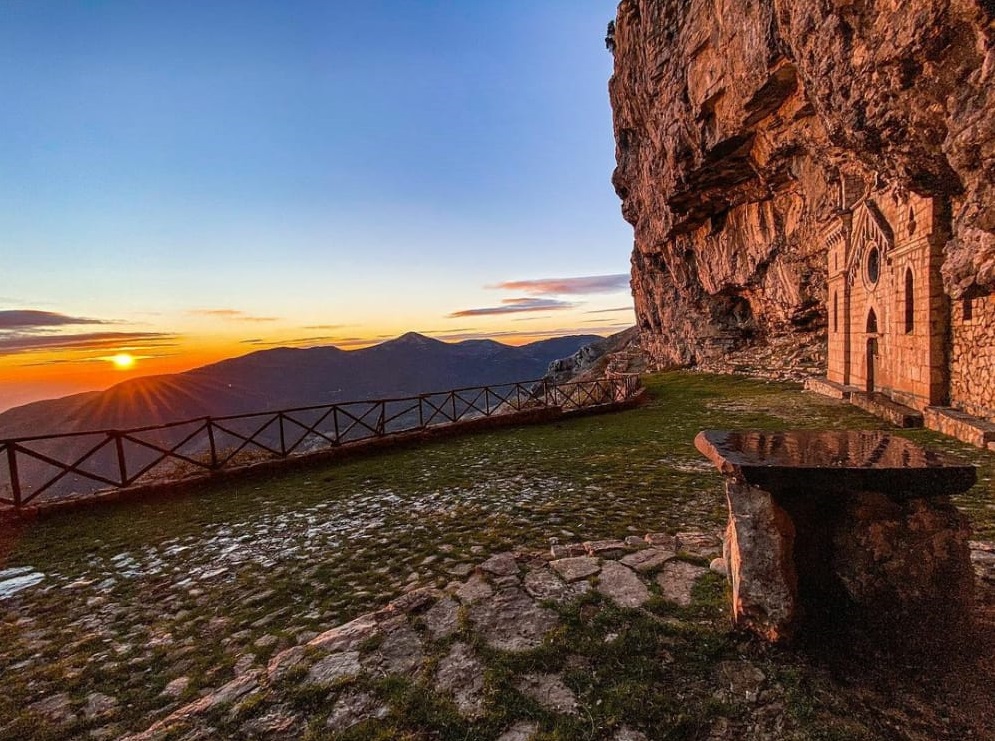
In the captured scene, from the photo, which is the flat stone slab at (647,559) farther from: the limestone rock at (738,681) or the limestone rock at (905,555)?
the limestone rock at (905,555)

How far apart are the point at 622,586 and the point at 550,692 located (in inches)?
48.9

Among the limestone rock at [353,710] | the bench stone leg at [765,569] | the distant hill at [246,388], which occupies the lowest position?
the distant hill at [246,388]

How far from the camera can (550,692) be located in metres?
2.46

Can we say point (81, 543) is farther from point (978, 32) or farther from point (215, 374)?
point (215, 374)

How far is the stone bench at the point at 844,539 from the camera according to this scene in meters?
2.58

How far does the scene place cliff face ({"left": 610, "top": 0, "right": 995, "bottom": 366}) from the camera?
8.06 m

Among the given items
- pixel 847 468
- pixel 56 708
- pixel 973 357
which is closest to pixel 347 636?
pixel 56 708

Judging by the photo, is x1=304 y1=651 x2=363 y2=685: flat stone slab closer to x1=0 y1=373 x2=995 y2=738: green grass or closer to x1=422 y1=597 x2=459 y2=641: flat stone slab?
x1=0 y1=373 x2=995 y2=738: green grass

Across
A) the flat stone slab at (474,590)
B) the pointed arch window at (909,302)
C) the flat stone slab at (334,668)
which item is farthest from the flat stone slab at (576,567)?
the pointed arch window at (909,302)

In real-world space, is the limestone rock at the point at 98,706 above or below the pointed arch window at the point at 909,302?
below

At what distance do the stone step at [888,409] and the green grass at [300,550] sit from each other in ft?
3.53

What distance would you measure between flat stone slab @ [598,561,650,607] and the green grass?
17 centimetres

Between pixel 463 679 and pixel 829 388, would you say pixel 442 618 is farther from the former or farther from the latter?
pixel 829 388

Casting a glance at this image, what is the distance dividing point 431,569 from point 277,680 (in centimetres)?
188
